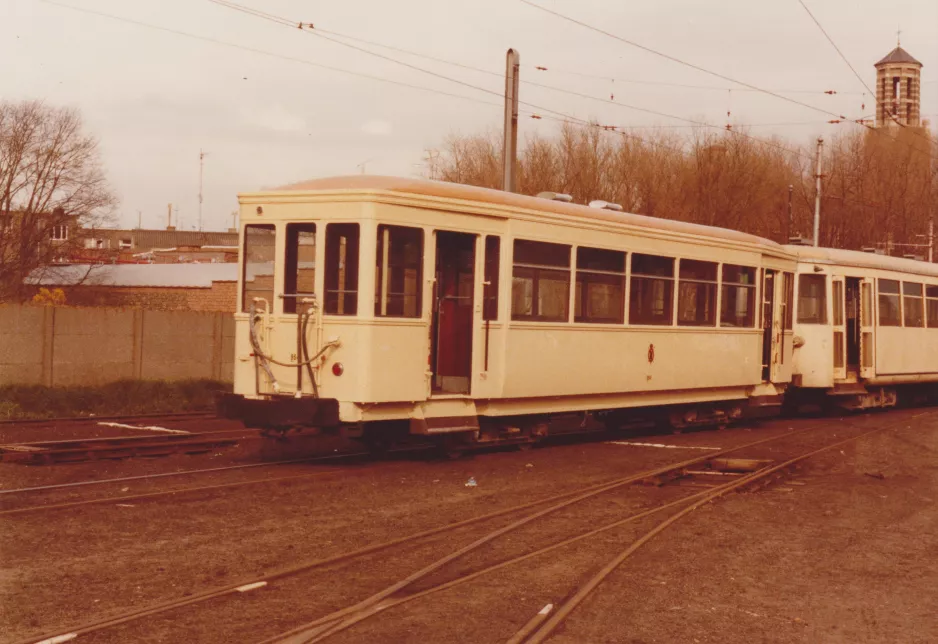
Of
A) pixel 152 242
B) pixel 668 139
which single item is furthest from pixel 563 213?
pixel 152 242

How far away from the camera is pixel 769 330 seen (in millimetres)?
18484

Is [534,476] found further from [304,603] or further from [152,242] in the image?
[152,242]

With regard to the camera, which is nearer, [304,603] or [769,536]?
[304,603]

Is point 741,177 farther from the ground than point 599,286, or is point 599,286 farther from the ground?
point 741,177

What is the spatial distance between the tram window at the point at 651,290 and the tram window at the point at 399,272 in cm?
381

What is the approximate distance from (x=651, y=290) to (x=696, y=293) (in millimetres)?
1235

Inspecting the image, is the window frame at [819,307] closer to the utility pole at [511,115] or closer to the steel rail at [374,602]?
the utility pole at [511,115]

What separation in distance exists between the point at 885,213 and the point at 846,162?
8.96 feet

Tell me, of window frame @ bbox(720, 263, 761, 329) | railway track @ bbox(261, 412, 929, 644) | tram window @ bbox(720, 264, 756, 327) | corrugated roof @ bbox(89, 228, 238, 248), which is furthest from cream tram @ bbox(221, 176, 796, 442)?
corrugated roof @ bbox(89, 228, 238, 248)

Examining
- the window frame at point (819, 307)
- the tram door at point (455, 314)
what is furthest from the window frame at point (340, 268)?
the window frame at point (819, 307)

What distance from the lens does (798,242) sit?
2200 cm

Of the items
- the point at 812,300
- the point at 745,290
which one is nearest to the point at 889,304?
the point at 812,300

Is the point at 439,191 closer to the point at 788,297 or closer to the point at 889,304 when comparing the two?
the point at 788,297

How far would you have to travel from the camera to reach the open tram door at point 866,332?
21594mm
